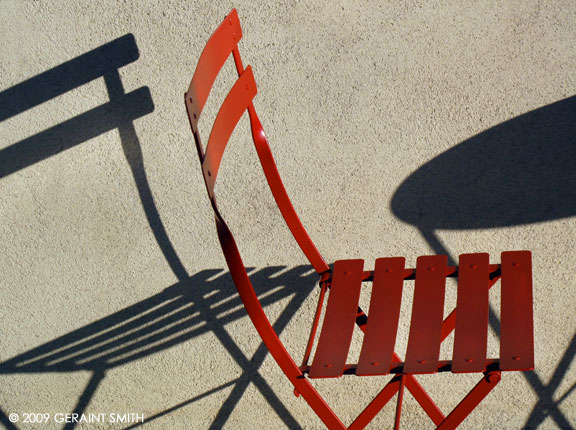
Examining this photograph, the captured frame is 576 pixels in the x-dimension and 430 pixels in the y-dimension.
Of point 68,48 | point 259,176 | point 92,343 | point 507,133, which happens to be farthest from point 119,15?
point 507,133

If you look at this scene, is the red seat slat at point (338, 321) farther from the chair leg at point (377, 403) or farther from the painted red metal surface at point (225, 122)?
the painted red metal surface at point (225, 122)

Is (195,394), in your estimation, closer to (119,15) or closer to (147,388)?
(147,388)

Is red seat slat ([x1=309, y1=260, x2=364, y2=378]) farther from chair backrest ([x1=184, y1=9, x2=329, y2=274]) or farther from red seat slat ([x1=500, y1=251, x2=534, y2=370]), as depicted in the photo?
red seat slat ([x1=500, y1=251, x2=534, y2=370])

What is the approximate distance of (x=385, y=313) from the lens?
1.92 m

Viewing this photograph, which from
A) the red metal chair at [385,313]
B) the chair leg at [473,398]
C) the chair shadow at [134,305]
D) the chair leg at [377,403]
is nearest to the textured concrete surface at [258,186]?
the chair shadow at [134,305]

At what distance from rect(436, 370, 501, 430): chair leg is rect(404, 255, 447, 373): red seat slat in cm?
11

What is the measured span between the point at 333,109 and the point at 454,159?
1.36 ft

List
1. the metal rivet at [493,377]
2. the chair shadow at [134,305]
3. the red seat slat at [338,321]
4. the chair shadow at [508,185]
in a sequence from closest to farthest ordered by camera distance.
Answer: the metal rivet at [493,377] → the red seat slat at [338,321] → the chair shadow at [508,185] → the chair shadow at [134,305]

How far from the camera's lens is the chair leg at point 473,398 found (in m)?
1.69

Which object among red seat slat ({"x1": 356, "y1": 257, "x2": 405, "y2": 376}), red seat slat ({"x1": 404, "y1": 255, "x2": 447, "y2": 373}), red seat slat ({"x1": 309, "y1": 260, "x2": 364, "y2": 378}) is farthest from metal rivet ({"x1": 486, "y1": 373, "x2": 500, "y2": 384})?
red seat slat ({"x1": 309, "y1": 260, "x2": 364, "y2": 378})

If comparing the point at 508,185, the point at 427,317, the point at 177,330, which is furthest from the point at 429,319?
the point at 177,330

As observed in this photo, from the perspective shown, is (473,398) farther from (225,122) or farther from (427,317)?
(225,122)

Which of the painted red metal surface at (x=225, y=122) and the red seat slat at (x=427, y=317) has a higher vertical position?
the painted red metal surface at (x=225, y=122)

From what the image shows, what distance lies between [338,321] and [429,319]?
0.24 m
